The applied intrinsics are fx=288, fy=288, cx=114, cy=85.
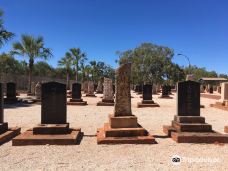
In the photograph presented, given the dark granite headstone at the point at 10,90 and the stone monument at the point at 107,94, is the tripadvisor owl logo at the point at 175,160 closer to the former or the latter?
the stone monument at the point at 107,94

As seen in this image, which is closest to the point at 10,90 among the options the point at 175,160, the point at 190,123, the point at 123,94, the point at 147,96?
the point at 147,96

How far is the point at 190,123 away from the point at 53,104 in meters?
4.43

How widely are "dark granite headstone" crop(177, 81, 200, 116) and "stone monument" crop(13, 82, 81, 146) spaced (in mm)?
3522

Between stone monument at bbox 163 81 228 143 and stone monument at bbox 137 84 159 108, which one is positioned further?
stone monument at bbox 137 84 159 108

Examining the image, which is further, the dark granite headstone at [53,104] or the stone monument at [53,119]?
the dark granite headstone at [53,104]

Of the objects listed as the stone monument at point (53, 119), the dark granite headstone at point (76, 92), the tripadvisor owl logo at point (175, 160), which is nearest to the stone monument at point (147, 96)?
the dark granite headstone at point (76, 92)

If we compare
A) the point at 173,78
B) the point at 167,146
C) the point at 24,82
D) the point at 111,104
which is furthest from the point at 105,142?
the point at 173,78

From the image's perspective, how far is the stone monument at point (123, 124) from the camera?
320 inches

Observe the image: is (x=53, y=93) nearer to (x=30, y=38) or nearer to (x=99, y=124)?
(x=99, y=124)

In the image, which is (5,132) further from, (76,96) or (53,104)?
(76,96)

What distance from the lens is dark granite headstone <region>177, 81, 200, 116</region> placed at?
31.6ft

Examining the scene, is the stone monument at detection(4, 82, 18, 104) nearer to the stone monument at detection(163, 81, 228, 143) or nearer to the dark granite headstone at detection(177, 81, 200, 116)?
the stone monument at detection(163, 81, 228, 143)

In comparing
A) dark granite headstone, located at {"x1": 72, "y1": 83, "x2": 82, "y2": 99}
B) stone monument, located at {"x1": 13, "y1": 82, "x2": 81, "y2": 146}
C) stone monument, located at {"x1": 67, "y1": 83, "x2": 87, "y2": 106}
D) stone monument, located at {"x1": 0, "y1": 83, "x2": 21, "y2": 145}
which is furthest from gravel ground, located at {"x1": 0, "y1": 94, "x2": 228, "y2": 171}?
dark granite headstone, located at {"x1": 72, "y1": 83, "x2": 82, "y2": 99}

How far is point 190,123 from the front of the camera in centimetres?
934
